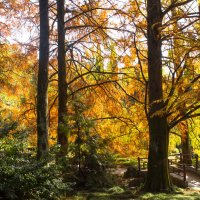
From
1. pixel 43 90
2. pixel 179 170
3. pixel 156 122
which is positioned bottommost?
pixel 179 170

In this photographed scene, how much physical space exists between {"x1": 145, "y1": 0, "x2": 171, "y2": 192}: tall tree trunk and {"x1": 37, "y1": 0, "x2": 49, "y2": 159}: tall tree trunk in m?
3.22

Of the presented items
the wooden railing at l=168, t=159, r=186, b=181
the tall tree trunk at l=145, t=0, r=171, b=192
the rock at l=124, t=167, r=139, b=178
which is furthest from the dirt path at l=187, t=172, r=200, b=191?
the tall tree trunk at l=145, t=0, r=171, b=192

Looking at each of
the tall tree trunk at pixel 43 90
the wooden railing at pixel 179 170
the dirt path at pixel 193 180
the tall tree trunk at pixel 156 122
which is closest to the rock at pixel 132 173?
the wooden railing at pixel 179 170

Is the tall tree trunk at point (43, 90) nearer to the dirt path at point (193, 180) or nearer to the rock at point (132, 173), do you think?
the dirt path at point (193, 180)

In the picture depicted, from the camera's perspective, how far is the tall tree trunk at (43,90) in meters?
8.34

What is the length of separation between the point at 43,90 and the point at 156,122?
4007 millimetres

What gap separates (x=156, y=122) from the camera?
420 inches

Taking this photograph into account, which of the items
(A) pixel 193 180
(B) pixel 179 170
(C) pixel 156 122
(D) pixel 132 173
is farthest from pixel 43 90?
(D) pixel 132 173

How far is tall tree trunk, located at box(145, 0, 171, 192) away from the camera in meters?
10.4

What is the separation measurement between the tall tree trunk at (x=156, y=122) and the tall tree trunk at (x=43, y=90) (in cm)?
322

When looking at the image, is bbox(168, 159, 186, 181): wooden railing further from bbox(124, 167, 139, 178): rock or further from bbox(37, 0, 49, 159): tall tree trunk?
bbox(37, 0, 49, 159): tall tree trunk

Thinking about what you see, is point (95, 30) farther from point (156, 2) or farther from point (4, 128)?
point (4, 128)

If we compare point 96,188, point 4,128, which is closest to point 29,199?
point 4,128

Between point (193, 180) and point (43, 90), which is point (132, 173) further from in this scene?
point (43, 90)
